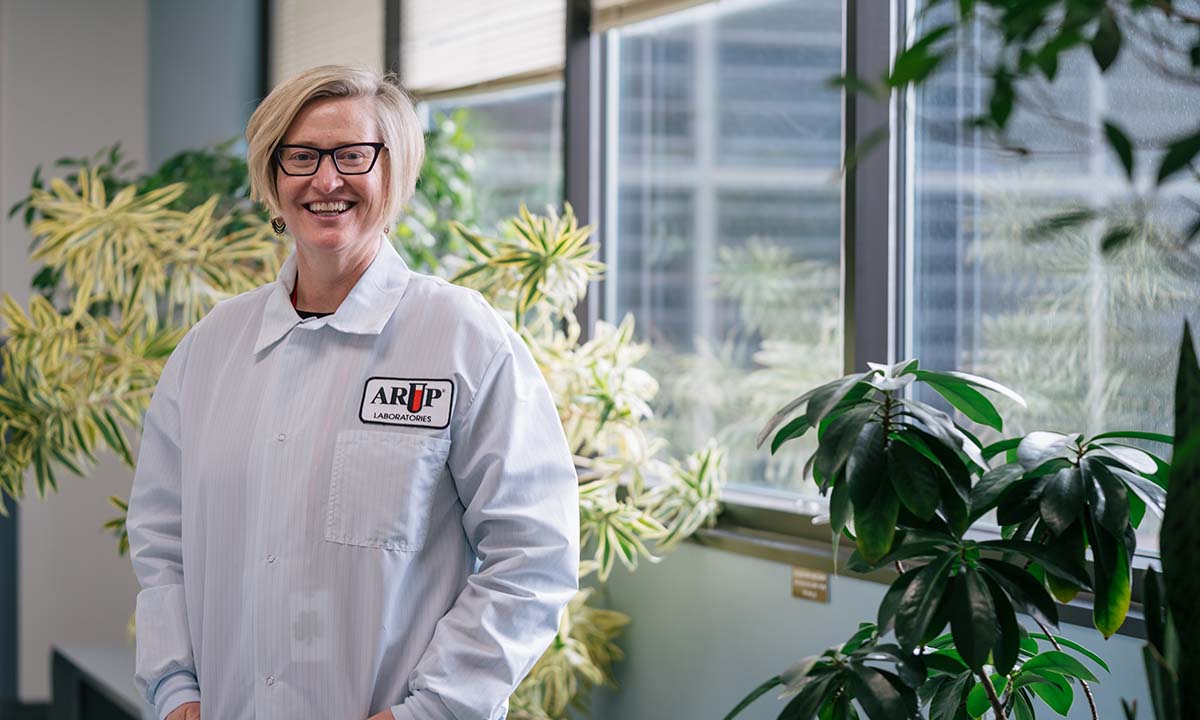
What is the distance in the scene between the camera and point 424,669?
61.6 inches

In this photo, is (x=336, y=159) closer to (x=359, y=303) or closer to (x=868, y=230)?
(x=359, y=303)

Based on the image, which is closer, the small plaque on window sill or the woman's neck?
the woman's neck

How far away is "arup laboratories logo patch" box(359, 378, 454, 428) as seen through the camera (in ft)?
5.24

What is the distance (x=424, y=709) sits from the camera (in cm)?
155

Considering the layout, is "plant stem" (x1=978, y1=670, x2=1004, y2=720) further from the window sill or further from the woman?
the window sill

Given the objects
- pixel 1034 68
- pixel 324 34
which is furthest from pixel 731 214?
pixel 324 34

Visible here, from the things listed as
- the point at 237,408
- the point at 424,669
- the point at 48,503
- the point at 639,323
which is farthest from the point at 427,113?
the point at 424,669

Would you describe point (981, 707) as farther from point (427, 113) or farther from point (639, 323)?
point (427, 113)

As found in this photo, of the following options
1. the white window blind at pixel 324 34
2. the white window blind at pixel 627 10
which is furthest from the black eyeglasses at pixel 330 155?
the white window blind at pixel 324 34

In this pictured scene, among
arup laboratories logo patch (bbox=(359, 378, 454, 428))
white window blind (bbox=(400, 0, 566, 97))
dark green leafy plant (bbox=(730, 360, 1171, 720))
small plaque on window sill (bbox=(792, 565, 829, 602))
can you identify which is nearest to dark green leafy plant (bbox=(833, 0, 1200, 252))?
dark green leafy plant (bbox=(730, 360, 1171, 720))

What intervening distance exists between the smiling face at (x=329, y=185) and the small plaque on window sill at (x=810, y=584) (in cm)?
122

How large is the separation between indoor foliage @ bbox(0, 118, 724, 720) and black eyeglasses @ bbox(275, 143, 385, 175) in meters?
0.89

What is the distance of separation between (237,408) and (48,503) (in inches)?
134

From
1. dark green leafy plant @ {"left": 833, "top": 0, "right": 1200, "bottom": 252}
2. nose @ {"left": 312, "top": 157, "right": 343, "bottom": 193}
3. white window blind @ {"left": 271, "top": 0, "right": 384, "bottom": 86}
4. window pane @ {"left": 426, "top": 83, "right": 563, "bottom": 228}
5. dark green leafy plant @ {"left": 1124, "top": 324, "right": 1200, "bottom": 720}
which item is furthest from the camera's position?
white window blind @ {"left": 271, "top": 0, "right": 384, "bottom": 86}
